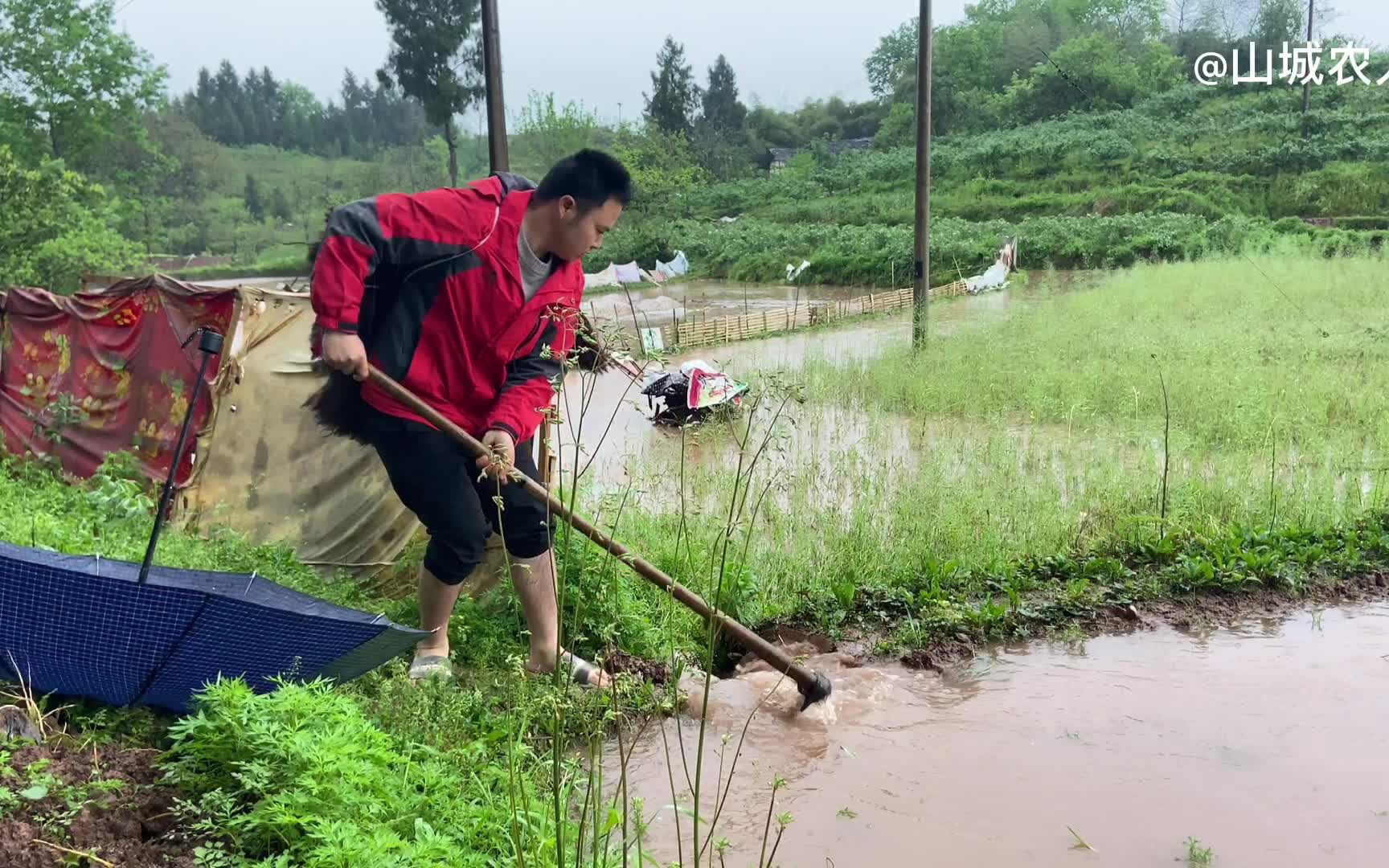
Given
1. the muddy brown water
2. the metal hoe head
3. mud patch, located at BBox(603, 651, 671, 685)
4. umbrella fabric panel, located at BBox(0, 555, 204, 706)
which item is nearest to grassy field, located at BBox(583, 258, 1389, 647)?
the muddy brown water

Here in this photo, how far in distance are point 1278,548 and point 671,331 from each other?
11.6m

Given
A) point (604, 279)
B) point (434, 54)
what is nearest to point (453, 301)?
point (434, 54)

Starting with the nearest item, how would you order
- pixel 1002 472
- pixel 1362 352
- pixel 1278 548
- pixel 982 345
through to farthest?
pixel 1278 548, pixel 1002 472, pixel 1362 352, pixel 982 345

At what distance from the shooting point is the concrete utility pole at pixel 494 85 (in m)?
7.23

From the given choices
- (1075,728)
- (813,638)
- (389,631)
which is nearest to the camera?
(389,631)

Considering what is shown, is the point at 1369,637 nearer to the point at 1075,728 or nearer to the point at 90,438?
the point at 1075,728

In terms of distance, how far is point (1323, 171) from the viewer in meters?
28.0

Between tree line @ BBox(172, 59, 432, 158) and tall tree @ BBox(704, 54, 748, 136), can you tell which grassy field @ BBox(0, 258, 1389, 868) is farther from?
tree line @ BBox(172, 59, 432, 158)

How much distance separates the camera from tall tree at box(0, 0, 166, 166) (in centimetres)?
2997

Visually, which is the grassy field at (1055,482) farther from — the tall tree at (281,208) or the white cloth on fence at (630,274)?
the tall tree at (281,208)

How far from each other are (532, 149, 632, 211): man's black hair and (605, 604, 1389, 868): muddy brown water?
1.46m

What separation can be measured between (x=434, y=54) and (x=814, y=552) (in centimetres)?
1553

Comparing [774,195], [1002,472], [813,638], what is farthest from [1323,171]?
[813,638]

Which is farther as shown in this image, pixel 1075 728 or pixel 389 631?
pixel 1075 728
